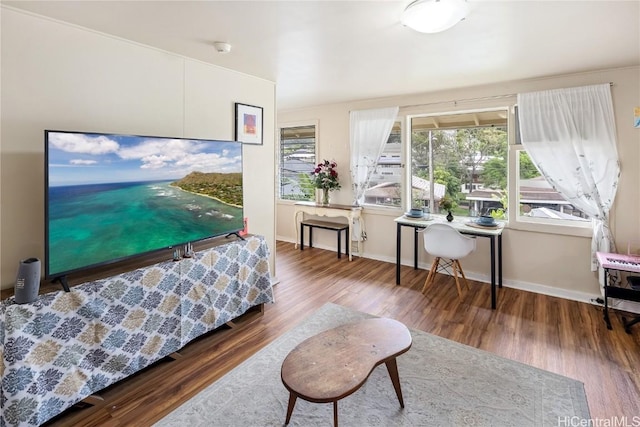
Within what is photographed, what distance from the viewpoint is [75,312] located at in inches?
71.1

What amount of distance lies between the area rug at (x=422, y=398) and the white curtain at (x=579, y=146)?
75.7 inches

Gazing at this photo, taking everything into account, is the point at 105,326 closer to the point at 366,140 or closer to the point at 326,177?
the point at 326,177

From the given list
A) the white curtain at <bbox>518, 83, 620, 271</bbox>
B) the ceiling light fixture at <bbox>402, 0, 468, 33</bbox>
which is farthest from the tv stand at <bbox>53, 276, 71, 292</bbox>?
the white curtain at <bbox>518, 83, 620, 271</bbox>

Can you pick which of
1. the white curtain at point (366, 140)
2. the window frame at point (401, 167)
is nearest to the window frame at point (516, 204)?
the window frame at point (401, 167)

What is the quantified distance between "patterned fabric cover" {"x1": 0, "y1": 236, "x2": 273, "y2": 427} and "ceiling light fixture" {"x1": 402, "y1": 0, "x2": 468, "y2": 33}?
2.11 metres

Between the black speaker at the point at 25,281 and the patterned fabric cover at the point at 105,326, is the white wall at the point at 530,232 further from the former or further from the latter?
the black speaker at the point at 25,281

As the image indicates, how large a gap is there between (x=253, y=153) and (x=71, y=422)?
2531mm

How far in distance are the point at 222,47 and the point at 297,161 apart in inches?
133

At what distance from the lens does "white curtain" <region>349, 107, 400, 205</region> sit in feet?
14.8

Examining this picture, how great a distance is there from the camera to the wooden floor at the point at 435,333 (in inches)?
76.8

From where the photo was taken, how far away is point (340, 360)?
1.67 metres

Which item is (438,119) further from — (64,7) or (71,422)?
(71,422)

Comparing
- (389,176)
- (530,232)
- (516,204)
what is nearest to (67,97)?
(389,176)

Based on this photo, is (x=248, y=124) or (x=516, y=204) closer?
(x=248, y=124)
